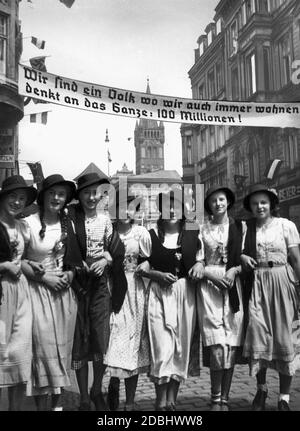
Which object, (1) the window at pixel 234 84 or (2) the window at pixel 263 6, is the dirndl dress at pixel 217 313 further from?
(2) the window at pixel 263 6

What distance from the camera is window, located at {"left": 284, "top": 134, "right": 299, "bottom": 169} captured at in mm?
7403

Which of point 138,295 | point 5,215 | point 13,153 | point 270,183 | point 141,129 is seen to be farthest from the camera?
point 141,129

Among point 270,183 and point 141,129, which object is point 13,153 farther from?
point 141,129

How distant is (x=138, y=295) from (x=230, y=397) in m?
1.31

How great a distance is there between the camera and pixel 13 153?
246 inches

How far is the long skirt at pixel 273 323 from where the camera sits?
3.60 m

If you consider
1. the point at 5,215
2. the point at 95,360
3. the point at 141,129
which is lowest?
the point at 95,360

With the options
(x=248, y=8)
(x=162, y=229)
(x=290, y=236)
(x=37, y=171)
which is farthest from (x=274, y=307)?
(x=248, y=8)

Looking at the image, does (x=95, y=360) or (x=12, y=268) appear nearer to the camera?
(x=12, y=268)

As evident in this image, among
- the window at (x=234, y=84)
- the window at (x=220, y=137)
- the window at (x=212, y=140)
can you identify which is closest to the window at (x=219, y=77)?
the window at (x=234, y=84)

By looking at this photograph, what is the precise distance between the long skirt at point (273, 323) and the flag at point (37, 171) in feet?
9.72

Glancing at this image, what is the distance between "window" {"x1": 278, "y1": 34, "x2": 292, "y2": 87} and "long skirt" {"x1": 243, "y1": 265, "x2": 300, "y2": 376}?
404 centimetres

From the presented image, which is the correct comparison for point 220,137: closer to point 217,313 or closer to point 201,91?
point 201,91

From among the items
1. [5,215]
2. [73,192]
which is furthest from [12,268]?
[73,192]
